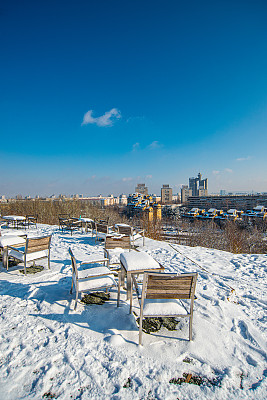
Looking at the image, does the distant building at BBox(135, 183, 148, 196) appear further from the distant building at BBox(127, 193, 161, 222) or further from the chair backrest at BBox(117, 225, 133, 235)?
the chair backrest at BBox(117, 225, 133, 235)

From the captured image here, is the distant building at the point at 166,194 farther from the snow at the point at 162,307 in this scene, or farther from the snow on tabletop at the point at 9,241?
the snow at the point at 162,307

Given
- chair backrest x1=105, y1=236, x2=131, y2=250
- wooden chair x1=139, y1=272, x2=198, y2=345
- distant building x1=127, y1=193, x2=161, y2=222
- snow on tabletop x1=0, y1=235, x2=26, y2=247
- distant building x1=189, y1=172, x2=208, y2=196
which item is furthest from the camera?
distant building x1=189, y1=172, x2=208, y2=196

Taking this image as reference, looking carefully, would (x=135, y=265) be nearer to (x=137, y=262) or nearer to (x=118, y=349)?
(x=137, y=262)

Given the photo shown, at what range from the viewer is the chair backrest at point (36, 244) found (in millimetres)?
4660

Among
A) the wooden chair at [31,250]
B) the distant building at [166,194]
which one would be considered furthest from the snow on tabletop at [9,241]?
the distant building at [166,194]

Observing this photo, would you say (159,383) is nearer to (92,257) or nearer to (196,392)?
(196,392)

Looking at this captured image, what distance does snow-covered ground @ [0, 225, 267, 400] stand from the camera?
190cm

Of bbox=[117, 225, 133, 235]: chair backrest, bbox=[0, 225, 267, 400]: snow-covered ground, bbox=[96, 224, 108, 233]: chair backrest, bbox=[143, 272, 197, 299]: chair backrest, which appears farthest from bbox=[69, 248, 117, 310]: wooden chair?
bbox=[96, 224, 108, 233]: chair backrest

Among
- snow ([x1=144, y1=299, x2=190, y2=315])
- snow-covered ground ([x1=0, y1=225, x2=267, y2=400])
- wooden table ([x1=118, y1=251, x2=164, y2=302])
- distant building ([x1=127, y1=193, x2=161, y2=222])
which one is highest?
wooden table ([x1=118, y1=251, x2=164, y2=302])

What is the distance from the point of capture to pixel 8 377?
6.50 feet

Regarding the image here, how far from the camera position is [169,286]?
2.50 m

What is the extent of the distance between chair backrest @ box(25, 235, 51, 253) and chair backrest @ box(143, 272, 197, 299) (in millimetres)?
3383

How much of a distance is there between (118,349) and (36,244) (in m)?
3.36

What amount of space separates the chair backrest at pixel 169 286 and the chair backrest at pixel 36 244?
3383 mm
